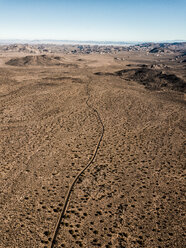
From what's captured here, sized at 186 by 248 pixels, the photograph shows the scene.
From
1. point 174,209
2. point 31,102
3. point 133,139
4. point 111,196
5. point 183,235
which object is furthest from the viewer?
point 31,102

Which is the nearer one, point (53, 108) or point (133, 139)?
point (133, 139)

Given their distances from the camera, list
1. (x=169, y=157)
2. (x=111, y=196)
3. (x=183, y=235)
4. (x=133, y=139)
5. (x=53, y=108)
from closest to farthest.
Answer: (x=183, y=235)
(x=111, y=196)
(x=169, y=157)
(x=133, y=139)
(x=53, y=108)

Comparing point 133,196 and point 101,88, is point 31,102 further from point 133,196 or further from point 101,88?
point 133,196

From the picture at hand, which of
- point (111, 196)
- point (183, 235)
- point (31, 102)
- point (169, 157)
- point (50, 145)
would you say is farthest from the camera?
point (31, 102)

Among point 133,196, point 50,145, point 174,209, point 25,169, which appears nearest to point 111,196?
point 133,196

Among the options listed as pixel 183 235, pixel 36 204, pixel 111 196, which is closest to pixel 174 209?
pixel 183 235

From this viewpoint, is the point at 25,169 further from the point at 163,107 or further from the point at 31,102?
the point at 163,107
